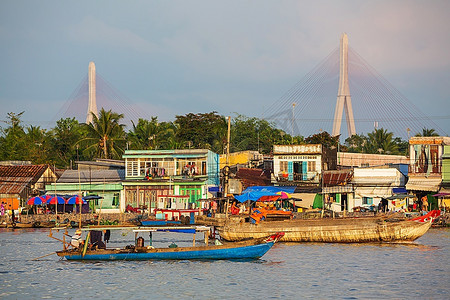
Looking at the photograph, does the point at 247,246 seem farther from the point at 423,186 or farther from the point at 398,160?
the point at 398,160

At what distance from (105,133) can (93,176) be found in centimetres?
906

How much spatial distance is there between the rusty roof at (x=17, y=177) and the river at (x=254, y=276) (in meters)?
23.2

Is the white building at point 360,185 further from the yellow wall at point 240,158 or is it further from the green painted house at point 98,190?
the green painted house at point 98,190

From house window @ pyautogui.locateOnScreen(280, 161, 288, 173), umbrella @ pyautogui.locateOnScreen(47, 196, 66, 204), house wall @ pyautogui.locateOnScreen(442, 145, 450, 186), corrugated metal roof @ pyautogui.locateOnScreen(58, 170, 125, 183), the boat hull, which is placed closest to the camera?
the boat hull

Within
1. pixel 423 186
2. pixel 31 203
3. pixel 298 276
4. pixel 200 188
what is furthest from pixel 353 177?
pixel 298 276

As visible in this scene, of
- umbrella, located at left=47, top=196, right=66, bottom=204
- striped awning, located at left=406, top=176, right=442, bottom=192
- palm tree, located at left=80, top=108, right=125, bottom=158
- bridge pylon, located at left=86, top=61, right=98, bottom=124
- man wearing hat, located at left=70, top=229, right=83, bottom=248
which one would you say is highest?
bridge pylon, located at left=86, top=61, right=98, bottom=124

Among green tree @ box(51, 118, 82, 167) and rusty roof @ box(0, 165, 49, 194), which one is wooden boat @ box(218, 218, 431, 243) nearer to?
rusty roof @ box(0, 165, 49, 194)

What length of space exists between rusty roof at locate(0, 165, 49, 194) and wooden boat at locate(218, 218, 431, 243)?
27249mm

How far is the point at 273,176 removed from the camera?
5509cm

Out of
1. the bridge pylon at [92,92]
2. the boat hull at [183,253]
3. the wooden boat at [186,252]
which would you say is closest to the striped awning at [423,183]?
the wooden boat at [186,252]

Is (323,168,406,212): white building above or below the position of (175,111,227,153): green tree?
below

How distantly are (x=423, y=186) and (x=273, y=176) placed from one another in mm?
12412

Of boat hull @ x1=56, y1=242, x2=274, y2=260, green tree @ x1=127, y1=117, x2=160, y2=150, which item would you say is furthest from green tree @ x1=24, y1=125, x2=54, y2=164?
boat hull @ x1=56, y1=242, x2=274, y2=260

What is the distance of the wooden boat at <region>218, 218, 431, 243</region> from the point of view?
33.3m
